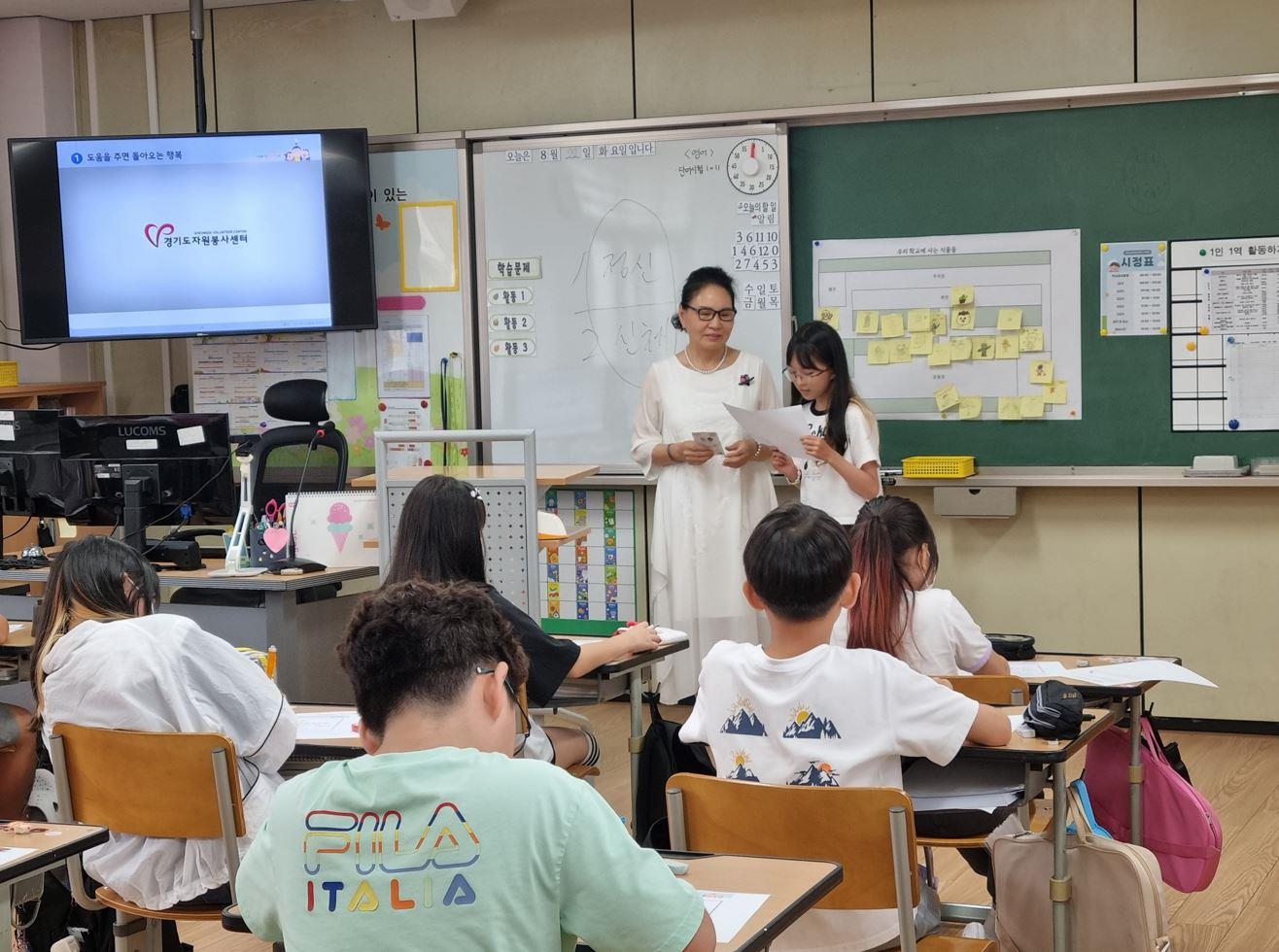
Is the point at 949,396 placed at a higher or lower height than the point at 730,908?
higher

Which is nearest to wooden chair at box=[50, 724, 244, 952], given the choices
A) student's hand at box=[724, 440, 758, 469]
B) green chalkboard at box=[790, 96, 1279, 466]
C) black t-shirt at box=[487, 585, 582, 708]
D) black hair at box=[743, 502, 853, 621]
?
black t-shirt at box=[487, 585, 582, 708]

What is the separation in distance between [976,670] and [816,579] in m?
0.85

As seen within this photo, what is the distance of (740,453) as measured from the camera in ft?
15.2

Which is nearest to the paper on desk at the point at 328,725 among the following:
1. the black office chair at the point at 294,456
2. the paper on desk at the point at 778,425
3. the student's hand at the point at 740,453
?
the black office chair at the point at 294,456

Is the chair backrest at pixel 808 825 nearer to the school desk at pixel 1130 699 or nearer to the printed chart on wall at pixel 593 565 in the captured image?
the school desk at pixel 1130 699

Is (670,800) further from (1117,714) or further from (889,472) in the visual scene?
(889,472)

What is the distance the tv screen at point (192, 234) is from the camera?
19.0 ft

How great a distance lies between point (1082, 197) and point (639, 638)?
279 centimetres

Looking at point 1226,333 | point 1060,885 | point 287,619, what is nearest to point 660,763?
point 1060,885

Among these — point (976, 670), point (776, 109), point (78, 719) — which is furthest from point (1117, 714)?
point (776, 109)

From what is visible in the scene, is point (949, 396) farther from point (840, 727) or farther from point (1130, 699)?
point (840, 727)

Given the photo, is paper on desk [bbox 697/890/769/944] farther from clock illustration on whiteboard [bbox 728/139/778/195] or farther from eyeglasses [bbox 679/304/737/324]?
clock illustration on whiteboard [bbox 728/139/778/195]

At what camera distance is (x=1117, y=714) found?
2.97 m

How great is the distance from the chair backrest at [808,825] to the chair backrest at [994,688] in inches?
26.6
